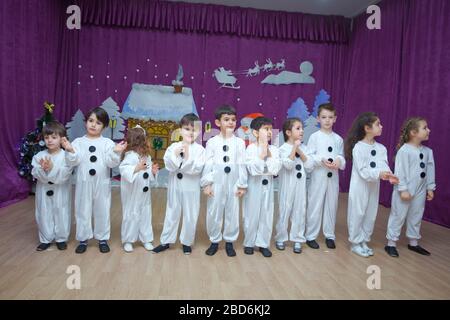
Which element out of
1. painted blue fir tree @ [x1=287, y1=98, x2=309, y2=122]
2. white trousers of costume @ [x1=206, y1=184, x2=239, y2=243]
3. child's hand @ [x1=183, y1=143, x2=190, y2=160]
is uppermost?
painted blue fir tree @ [x1=287, y1=98, x2=309, y2=122]

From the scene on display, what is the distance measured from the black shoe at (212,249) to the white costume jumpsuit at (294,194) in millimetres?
571

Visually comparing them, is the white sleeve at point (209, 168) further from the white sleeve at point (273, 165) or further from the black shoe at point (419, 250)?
the black shoe at point (419, 250)

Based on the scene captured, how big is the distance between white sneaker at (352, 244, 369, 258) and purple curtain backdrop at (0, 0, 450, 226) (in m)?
2.44

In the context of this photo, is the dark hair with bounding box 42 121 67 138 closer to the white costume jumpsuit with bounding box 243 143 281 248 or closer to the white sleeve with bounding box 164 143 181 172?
the white sleeve with bounding box 164 143 181 172

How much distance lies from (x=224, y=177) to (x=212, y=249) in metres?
0.61

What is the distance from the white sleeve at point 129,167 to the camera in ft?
9.36

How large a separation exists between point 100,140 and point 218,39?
12.8ft

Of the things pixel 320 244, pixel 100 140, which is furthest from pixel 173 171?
pixel 320 244

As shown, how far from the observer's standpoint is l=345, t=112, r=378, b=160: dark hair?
9.96ft

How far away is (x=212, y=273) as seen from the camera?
2549mm

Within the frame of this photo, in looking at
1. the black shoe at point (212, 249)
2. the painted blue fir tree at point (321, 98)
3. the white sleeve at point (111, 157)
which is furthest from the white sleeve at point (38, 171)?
the painted blue fir tree at point (321, 98)

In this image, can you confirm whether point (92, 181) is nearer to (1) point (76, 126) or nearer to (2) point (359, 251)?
(2) point (359, 251)

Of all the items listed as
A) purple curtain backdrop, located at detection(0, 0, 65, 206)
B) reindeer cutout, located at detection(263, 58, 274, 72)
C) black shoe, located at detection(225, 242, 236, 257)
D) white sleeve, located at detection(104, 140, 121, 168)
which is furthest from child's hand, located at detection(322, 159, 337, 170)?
purple curtain backdrop, located at detection(0, 0, 65, 206)

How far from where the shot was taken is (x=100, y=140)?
2.95 metres
